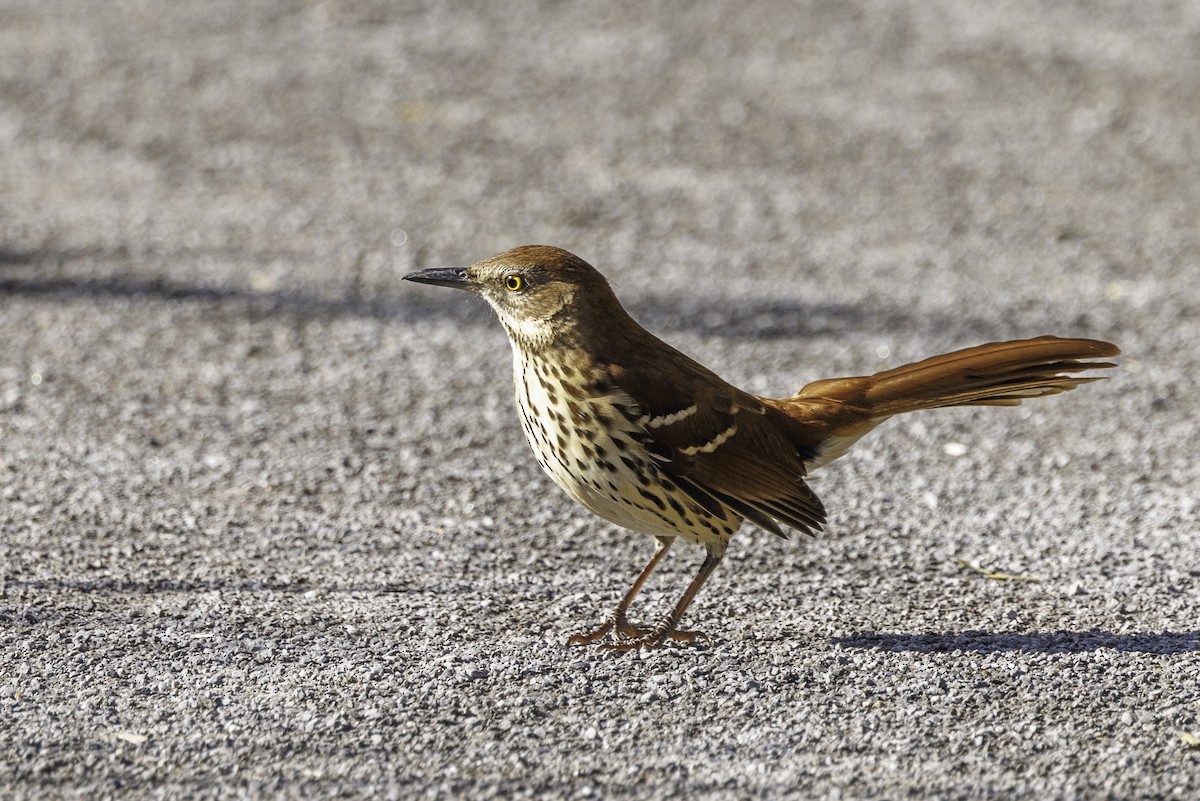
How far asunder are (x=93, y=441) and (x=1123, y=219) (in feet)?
18.6

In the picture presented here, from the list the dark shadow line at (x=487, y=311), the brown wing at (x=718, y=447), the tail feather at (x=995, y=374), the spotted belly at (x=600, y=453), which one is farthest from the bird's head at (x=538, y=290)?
the dark shadow line at (x=487, y=311)

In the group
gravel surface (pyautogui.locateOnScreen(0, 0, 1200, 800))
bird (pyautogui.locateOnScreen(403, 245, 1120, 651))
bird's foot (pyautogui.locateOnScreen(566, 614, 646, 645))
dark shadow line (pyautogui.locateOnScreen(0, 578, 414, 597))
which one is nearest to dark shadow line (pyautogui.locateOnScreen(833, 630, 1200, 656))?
gravel surface (pyautogui.locateOnScreen(0, 0, 1200, 800))

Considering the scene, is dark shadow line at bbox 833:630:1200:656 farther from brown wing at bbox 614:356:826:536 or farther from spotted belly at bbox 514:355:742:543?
spotted belly at bbox 514:355:742:543

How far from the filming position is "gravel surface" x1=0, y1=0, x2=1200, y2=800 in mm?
3711

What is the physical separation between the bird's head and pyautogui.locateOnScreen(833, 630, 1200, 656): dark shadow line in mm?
1204

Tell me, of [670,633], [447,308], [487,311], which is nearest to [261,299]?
[447,308]

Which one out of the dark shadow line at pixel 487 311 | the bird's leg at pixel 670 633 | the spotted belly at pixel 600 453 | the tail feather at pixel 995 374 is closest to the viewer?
the spotted belly at pixel 600 453

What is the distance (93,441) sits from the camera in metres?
5.73

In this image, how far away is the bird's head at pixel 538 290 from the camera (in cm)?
427

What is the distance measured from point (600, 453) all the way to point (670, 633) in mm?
584

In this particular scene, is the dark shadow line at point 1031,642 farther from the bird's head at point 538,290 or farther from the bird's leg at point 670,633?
the bird's head at point 538,290

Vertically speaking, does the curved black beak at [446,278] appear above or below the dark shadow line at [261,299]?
above

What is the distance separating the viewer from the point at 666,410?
4.17 metres

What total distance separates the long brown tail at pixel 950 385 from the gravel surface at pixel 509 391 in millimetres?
550
